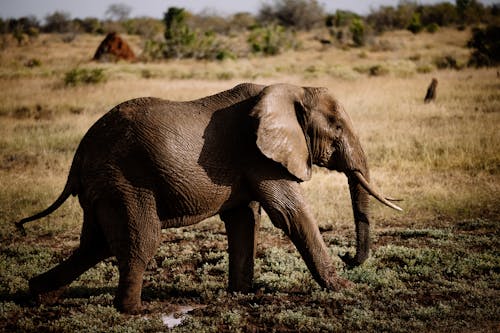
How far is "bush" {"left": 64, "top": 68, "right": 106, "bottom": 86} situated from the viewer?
21234 millimetres

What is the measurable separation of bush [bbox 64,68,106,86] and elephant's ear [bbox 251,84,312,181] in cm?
1644

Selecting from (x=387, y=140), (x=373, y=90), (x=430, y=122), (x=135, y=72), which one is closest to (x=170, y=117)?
(x=387, y=140)

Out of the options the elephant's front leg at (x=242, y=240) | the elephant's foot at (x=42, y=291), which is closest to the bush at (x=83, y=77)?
the elephant's foot at (x=42, y=291)

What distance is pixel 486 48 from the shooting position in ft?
87.5

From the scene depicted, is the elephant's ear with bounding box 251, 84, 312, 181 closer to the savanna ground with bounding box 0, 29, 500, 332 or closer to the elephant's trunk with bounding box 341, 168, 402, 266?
the elephant's trunk with bounding box 341, 168, 402, 266

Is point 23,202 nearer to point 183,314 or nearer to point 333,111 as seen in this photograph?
point 183,314

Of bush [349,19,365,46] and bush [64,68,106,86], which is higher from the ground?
bush [349,19,365,46]

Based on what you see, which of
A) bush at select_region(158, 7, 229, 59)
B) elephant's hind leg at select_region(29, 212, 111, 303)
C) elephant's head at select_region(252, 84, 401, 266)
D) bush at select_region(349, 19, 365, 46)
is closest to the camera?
elephant's head at select_region(252, 84, 401, 266)

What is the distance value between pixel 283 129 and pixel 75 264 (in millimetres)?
2338

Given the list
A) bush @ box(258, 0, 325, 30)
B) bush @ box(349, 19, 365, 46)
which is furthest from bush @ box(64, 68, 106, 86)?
bush @ box(258, 0, 325, 30)

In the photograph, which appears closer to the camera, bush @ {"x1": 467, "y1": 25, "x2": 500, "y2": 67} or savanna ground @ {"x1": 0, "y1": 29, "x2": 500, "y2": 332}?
savanna ground @ {"x1": 0, "y1": 29, "x2": 500, "y2": 332}

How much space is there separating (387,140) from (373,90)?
20.7 ft

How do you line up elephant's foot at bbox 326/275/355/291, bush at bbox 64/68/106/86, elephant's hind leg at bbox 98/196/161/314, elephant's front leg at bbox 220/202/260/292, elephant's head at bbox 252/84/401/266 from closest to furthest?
elephant's hind leg at bbox 98/196/161/314
elephant's head at bbox 252/84/401/266
elephant's foot at bbox 326/275/355/291
elephant's front leg at bbox 220/202/260/292
bush at bbox 64/68/106/86

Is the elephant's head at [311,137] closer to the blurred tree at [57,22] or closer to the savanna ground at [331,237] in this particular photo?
the savanna ground at [331,237]
